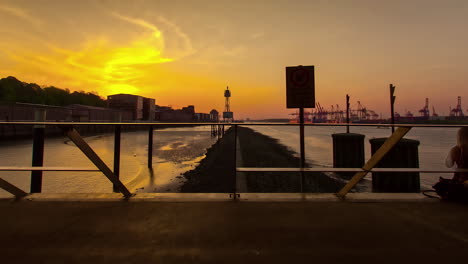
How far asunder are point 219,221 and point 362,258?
1.50 m

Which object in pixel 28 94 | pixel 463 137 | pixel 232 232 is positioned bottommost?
pixel 232 232

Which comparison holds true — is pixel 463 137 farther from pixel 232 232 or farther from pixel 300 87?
pixel 232 232

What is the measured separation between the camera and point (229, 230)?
2.27m

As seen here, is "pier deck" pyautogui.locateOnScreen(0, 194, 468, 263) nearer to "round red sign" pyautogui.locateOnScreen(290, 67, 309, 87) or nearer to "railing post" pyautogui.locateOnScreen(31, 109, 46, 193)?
"railing post" pyautogui.locateOnScreen(31, 109, 46, 193)

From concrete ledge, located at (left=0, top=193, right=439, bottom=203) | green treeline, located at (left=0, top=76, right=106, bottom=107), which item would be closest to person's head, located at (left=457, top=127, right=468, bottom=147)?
concrete ledge, located at (left=0, top=193, right=439, bottom=203)

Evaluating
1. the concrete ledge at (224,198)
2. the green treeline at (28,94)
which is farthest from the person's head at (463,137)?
the green treeline at (28,94)

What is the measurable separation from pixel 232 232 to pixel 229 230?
0.05 metres

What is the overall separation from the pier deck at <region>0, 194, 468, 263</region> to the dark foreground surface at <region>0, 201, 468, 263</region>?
0.01m

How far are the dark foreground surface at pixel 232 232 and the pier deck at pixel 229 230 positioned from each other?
0.03 feet

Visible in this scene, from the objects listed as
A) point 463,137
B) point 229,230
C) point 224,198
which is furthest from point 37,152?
point 463,137

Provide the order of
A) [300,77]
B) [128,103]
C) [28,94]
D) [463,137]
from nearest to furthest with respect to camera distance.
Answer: [463,137] → [300,77] → [28,94] → [128,103]

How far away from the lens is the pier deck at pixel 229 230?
72.7 inches

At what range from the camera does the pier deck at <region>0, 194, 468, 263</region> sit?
1.85m

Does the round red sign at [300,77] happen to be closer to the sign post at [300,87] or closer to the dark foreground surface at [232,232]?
the sign post at [300,87]
